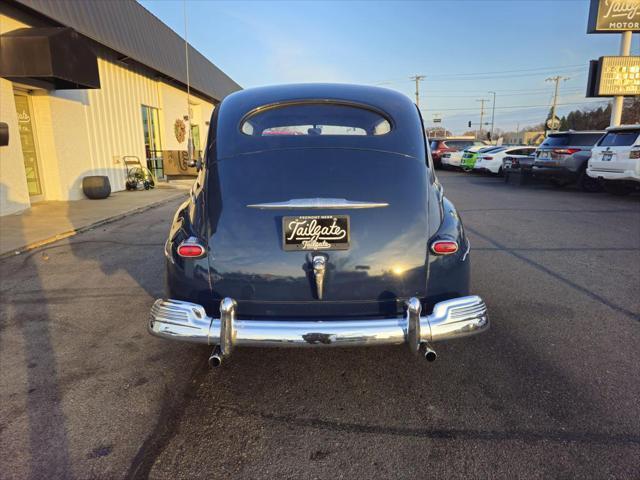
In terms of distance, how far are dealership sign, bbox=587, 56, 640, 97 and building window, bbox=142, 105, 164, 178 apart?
732 inches

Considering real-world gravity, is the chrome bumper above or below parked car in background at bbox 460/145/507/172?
below

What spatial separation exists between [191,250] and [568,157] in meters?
14.3

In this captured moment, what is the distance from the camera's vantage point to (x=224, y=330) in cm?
242

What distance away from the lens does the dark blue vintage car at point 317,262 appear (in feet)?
8.07

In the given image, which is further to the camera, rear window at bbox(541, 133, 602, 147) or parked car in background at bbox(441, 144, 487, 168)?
parked car in background at bbox(441, 144, 487, 168)

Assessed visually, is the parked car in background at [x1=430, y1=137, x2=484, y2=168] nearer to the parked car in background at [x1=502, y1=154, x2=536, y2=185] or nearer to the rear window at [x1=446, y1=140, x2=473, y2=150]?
the rear window at [x1=446, y1=140, x2=473, y2=150]

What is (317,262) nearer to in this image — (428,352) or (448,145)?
(428,352)

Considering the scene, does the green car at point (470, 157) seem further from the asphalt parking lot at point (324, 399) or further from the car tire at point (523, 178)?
the asphalt parking lot at point (324, 399)

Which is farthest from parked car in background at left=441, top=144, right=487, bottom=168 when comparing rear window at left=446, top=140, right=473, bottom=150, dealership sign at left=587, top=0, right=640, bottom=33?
dealership sign at left=587, top=0, right=640, bottom=33

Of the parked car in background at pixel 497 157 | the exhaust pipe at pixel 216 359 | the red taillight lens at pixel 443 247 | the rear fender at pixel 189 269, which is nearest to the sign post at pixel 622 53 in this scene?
the parked car in background at pixel 497 157

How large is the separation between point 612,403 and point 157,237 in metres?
6.70

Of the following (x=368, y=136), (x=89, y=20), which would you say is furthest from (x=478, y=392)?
(x=89, y=20)

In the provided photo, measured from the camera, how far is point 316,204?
2.62m

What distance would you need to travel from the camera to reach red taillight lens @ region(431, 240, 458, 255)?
2.65 meters
